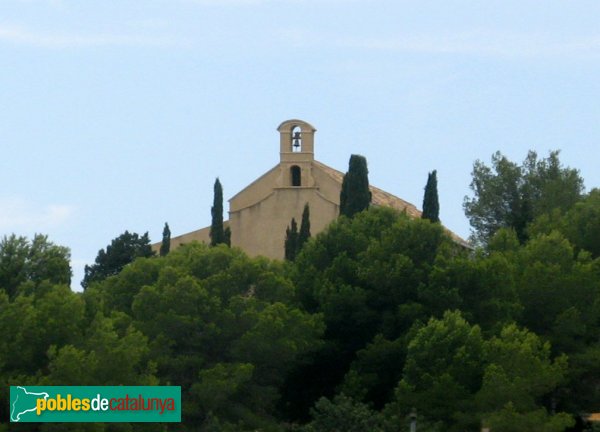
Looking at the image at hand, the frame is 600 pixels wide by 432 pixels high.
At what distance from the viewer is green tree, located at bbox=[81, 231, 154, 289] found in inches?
3469

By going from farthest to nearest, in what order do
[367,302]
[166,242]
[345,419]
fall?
[166,242] < [367,302] < [345,419]

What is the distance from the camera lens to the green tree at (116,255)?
289 feet

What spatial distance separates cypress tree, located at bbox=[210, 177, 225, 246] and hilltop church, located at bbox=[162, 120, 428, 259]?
182 inches

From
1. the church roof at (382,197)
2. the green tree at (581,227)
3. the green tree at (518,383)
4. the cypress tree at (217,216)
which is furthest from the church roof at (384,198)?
the green tree at (518,383)

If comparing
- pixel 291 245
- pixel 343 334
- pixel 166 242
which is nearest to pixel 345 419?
pixel 343 334

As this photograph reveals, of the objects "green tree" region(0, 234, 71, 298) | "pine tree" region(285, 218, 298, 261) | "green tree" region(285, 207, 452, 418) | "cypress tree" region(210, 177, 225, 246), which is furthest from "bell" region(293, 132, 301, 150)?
"green tree" region(285, 207, 452, 418)

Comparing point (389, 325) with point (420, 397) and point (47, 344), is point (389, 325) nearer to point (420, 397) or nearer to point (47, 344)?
point (420, 397)

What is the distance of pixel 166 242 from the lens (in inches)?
3354

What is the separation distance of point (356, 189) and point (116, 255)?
2156 centimetres

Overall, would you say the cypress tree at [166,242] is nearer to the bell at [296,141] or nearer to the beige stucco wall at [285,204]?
the beige stucco wall at [285,204]

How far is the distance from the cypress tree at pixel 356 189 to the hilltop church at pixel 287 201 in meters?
15.9

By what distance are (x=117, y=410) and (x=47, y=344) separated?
3.57 m

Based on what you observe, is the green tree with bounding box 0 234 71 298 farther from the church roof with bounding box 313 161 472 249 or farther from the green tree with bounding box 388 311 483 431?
the church roof with bounding box 313 161 472 249

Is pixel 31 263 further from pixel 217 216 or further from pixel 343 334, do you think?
pixel 217 216
